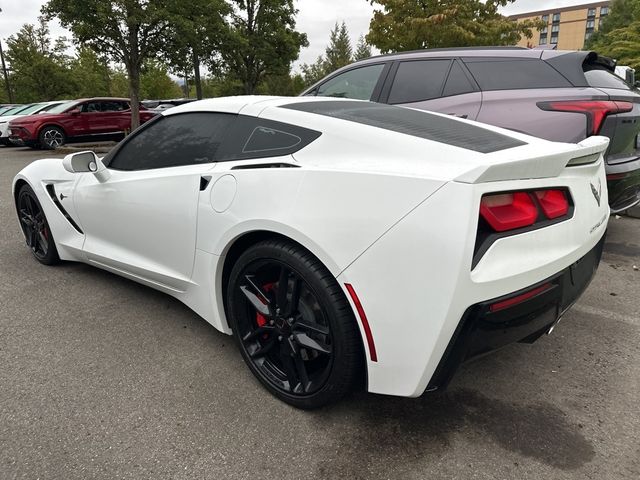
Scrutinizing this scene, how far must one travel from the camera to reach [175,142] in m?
2.60

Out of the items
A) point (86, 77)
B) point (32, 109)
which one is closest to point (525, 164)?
point (32, 109)

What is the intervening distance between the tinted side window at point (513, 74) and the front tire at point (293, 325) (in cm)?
292

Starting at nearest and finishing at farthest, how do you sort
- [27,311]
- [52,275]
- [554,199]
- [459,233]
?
[459,233], [554,199], [27,311], [52,275]

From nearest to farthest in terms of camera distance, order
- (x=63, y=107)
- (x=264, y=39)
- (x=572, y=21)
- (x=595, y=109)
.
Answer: (x=595, y=109) < (x=63, y=107) < (x=264, y=39) < (x=572, y=21)

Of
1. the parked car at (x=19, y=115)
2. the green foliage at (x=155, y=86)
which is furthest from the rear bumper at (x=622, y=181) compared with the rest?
the green foliage at (x=155, y=86)

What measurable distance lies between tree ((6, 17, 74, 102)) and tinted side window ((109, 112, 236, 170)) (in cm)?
2770

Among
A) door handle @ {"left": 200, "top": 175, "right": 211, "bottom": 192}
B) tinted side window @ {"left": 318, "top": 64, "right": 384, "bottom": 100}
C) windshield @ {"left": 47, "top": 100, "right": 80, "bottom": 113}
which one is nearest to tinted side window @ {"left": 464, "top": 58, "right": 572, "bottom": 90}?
tinted side window @ {"left": 318, "top": 64, "right": 384, "bottom": 100}

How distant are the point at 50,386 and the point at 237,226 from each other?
3.99ft

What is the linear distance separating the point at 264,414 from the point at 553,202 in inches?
58.6

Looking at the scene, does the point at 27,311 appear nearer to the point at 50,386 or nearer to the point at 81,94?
the point at 50,386

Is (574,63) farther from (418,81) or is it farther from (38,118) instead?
(38,118)

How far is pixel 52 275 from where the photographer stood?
3.55 metres

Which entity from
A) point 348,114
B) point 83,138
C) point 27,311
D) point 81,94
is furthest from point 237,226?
point 81,94

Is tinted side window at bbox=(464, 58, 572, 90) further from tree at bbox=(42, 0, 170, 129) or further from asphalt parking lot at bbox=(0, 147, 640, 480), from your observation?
tree at bbox=(42, 0, 170, 129)
